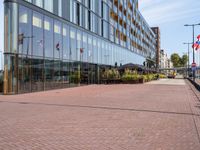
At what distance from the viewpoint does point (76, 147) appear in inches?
241

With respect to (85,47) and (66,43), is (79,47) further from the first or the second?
(66,43)

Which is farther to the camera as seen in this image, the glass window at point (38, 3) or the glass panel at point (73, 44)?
the glass panel at point (73, 44)

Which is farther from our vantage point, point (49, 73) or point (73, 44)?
point (73, 44)

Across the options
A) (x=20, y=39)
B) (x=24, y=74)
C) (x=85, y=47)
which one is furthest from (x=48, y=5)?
(x=85, y=47)

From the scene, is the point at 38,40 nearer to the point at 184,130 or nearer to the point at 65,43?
the point at 65,43

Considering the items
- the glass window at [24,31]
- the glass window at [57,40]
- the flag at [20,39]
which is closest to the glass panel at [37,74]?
the glass window at [24,31]

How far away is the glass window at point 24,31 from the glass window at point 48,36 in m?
2.59

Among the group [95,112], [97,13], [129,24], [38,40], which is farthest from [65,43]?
[129,24]

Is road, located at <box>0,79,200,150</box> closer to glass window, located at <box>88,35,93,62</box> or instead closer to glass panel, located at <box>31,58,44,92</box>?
glass panel, located at <box>31,58,44,92</box>

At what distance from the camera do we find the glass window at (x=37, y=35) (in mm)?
23188

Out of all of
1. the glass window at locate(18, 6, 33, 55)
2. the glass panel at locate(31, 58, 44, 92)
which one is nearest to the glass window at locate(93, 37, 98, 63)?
the glass panel at locate(31, 58, 44, 92)

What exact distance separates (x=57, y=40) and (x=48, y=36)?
185 centimetres

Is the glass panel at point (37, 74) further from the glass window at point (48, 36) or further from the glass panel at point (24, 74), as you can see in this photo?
the glass window at point (48, 36)

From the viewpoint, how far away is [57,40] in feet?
89.3
